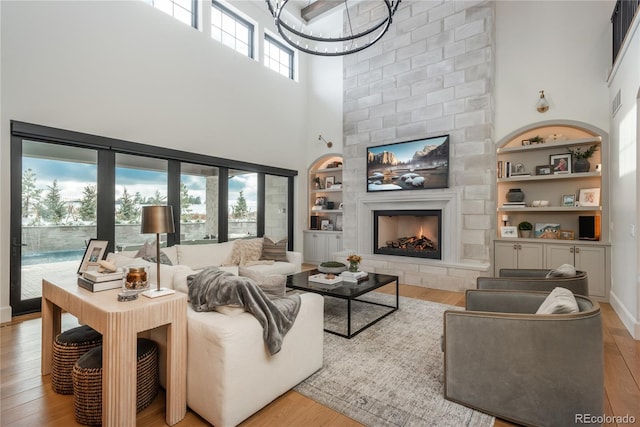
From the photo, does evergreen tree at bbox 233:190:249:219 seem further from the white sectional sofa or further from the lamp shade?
the lamp shade

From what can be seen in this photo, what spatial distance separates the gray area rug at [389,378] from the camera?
192 cm

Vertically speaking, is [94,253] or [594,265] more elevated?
[94,253]

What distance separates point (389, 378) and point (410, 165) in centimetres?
402

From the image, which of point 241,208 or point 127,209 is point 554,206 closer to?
point 241,208

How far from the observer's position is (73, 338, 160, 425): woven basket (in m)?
1.80

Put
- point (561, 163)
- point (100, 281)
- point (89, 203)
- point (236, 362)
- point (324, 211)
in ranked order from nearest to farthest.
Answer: point (236, 362), point (100, 281), point (89, 203), point (561, 163), point (324, 211)

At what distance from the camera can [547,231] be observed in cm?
489

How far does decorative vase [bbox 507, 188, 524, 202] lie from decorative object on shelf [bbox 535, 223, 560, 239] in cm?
53

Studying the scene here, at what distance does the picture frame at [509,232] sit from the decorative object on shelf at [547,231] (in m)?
0.33

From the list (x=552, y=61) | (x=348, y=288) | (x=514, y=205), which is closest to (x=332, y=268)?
(x=348, y=288)

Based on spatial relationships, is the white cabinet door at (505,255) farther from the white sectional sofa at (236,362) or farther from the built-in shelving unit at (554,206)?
the white sectional sofa at (236,362)

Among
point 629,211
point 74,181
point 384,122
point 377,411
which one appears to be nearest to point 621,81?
point 629,211

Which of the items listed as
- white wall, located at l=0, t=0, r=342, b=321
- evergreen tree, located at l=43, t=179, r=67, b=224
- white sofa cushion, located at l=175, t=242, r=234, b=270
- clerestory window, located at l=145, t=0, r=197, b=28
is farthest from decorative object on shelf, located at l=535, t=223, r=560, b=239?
evergreen tree, located at l=43, t=179, r=67, b=224

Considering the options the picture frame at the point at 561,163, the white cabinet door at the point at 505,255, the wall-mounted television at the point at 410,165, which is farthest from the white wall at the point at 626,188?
the wall-mounted television at the point at 410,165
